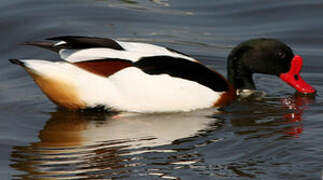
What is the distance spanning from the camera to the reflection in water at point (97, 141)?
23.3 ft

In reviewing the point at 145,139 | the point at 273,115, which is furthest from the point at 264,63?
the point at 145,139

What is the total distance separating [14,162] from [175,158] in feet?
4.57

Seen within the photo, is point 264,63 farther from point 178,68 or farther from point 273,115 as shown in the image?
point 178,68

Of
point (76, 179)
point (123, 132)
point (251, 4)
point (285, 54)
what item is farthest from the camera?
point (251, 4)

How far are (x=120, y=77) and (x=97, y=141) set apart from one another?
1.02 m

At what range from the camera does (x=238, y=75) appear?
9.84 metres

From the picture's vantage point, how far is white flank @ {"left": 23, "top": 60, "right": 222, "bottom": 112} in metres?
8.77

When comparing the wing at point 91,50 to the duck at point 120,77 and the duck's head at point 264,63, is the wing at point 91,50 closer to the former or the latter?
the duck at point 120,77

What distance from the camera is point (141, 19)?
1323 cm

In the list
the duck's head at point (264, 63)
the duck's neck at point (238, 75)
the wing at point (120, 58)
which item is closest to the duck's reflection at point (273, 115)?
the duck's head at point (264, 63)

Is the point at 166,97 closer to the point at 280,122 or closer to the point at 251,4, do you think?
the point at 280,122

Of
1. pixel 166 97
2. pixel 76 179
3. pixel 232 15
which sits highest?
pixel 232 15

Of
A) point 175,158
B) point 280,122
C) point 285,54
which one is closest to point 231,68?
point 285,54

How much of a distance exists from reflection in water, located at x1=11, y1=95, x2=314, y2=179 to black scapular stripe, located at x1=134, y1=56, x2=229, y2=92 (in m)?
0.35
